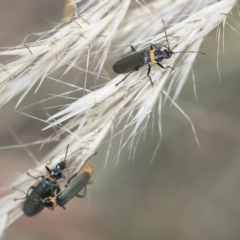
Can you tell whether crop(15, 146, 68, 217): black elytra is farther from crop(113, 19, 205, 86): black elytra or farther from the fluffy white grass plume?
crop(113, 19, 205, 86): black elytra

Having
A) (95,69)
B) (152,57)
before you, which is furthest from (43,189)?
(152,57)

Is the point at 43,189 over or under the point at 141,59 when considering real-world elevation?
under

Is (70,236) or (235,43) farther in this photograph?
(70,236)

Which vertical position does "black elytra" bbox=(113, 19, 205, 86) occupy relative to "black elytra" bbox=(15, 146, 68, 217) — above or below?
above

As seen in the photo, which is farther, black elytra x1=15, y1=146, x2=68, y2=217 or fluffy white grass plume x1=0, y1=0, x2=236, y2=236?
black elytra x1=15, y1=146, x2=68, y2=217

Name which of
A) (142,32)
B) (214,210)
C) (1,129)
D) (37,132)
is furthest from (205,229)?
(142,32)

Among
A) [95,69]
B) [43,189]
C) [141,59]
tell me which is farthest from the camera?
[43,189]

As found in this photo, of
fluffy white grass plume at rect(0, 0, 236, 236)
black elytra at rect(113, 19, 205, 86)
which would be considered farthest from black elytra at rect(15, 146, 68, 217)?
black elytra at rect(113, 19, 205, 86)

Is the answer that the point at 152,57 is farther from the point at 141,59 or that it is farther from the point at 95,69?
the point at 95,69

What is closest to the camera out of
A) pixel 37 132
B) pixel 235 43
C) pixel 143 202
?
pixel 235 43

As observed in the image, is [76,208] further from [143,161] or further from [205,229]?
[205,229]

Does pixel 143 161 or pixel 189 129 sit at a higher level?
pixel 189 129
